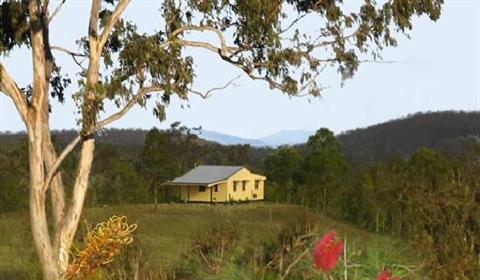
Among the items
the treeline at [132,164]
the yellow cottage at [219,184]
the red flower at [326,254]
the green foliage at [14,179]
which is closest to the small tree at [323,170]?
the yellow cottage at [219,184]

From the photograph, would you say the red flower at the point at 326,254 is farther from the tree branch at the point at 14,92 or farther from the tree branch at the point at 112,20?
the tree branch at the point at 112,20

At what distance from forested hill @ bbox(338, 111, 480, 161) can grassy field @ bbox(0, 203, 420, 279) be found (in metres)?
27.9

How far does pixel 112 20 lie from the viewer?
15000 millimetres

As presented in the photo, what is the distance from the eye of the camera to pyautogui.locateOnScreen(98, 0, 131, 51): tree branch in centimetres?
1495

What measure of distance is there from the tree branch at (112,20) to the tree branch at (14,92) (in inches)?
57.6

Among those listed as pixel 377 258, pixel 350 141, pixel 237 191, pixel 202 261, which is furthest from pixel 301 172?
pixel 377 258

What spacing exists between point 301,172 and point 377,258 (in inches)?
1524

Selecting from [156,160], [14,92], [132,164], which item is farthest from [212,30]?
[132,164]

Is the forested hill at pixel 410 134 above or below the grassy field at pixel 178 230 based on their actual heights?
above

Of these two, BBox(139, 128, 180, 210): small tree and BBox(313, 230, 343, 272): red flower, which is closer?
BBox(313, 230, 343, 272): red flower

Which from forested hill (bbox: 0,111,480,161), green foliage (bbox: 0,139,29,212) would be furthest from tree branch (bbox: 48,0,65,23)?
forested hill (bbox: 0,111,480,161)

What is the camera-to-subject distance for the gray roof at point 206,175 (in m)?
43.6

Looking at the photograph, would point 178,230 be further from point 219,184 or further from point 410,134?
point 410,134

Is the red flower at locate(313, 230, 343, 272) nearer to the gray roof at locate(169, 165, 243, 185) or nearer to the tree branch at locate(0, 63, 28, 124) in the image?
the tree branch at locate(0, 63, 28, 124)
